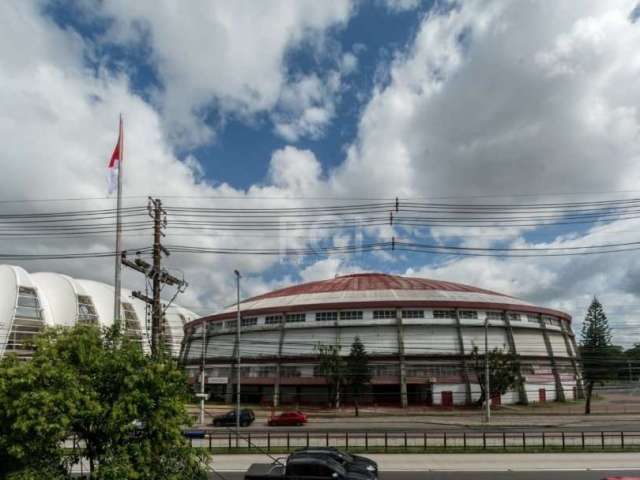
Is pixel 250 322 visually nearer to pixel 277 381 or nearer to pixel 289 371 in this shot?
pixel 289 371

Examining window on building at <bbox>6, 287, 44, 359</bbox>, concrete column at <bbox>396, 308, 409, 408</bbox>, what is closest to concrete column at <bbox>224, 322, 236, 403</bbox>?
A: concrete column at <bbox>396, 308, 409, 408</bbox>

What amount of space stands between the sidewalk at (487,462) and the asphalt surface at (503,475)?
0.72 metres

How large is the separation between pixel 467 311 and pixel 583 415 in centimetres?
1911

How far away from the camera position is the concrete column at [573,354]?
71688 mm

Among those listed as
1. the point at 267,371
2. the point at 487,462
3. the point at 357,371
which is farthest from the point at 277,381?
the point at 487,462

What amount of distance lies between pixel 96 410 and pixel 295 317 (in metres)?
57.4

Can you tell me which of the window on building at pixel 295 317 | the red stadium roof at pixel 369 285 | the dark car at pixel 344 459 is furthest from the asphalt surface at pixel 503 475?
the red stadium roof at pixel 369 285

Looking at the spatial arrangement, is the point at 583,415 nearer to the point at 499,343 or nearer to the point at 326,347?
the point at 499,343

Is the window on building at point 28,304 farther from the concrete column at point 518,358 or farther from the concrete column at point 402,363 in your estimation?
the concrete column at point 518,358

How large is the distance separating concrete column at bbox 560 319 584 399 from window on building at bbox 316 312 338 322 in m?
37.4

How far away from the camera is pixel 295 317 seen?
68188mm

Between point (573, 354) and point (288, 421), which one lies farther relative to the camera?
point (573, 354)

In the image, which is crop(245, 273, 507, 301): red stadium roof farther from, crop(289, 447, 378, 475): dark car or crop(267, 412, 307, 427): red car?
crop(289, 447, 378, 475): dark car

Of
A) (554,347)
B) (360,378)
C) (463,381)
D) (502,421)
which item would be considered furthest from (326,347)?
(554,347)
